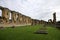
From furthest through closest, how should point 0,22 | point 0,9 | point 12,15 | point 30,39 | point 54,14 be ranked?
point 12,15 → point 54,14 → point 0,9 → point 0,22 → point 30,39

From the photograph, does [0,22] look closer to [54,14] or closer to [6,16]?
[6,16]

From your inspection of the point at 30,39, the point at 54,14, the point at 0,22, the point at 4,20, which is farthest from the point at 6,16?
the point at 30,39

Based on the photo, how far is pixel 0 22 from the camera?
422 inches

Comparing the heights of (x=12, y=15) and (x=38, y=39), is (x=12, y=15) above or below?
above

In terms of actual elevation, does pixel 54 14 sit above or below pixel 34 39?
above

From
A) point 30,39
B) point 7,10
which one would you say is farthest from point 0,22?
point 30,39

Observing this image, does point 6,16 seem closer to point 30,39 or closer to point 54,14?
point 54,14

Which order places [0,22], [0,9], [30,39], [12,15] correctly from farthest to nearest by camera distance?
[12,15], [0,9], [0,22], [30,39]

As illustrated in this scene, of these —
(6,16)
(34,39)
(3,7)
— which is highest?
(3,7)

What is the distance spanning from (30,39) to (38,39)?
8.5 inches

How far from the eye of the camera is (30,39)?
3.45 meters

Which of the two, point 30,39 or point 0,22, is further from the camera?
point 0,22

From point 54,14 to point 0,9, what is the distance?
5.05 metres

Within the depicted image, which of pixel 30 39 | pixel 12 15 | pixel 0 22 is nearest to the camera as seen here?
pixel 30 39
